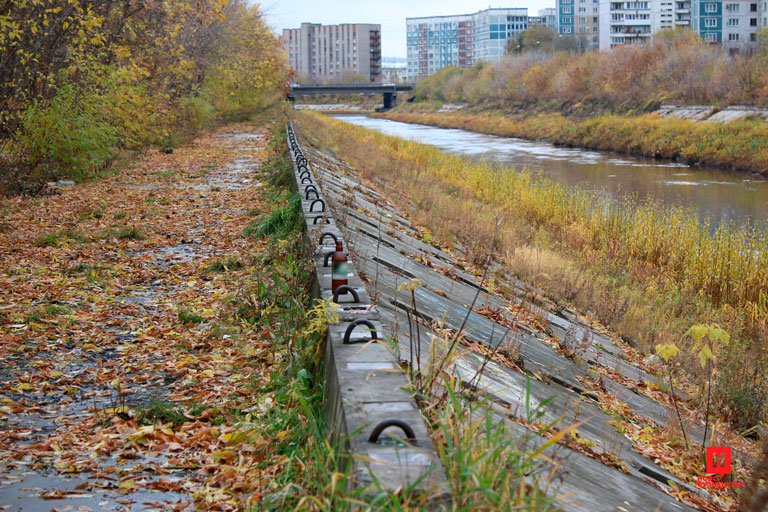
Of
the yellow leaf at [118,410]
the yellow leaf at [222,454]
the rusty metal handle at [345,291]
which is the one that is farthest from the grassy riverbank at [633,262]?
the yellow leaf at [118,410]

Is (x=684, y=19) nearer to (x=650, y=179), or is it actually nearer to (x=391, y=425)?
(x=650, y=179)

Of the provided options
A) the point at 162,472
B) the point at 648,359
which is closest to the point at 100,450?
the point at 162,472

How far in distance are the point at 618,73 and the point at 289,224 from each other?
52872 millimetres

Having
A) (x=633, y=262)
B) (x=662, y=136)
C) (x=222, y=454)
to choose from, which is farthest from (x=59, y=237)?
(x=662, y=136)

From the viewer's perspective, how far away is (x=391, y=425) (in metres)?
3.43

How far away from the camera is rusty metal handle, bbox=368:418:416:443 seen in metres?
3.42

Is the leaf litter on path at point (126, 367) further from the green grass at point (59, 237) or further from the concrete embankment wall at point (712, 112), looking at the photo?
the concrete embankment wall at point (712, 112)

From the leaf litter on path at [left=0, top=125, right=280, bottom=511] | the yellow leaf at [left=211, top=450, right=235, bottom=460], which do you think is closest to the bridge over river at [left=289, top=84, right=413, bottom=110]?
the leaf litter on path at [left=0, top=125, right=280, bottom=511]

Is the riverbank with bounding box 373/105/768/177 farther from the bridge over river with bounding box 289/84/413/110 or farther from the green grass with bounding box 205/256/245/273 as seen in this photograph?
the bridge over river with bounding box 289/84/413/110

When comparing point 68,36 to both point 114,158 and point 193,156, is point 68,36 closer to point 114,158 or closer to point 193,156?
point 114,158

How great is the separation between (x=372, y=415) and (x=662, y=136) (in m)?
39.5

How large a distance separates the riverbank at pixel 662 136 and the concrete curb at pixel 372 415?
30120 mm

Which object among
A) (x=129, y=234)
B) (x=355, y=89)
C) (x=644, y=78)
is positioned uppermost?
(x=355, y=89)

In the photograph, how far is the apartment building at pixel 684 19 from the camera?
114 m
